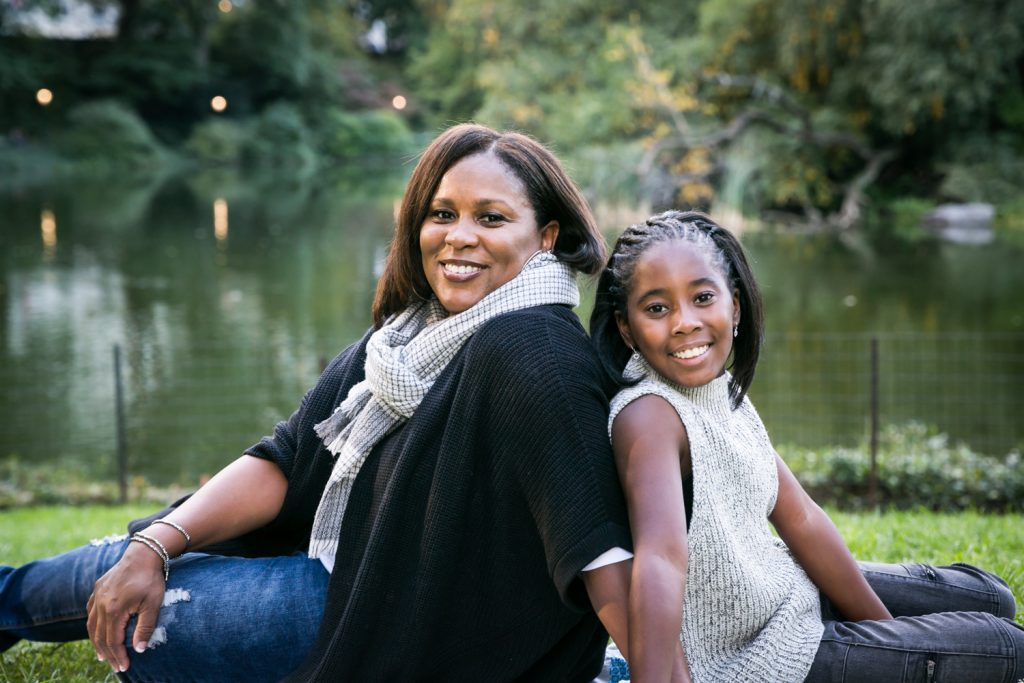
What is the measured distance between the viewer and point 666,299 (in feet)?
6.79

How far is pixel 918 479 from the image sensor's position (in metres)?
6.07

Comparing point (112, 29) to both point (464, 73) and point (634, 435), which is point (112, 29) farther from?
point (634, 435)

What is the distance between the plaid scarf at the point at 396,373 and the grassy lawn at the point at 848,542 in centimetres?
91

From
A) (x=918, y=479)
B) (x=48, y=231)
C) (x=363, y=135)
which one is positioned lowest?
(x=918, y=479)

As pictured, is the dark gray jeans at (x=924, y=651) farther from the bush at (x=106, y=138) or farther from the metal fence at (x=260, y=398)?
the bush at (x=106, y=138)

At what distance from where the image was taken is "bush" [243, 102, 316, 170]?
37.7 metres

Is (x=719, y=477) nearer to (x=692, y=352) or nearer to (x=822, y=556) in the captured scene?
(x=692, y=352)

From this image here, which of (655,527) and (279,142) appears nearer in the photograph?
(655,527)

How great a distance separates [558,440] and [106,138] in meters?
34.4

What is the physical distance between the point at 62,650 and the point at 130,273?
42.8 feet

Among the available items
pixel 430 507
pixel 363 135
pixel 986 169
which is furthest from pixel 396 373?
pixel 363 135

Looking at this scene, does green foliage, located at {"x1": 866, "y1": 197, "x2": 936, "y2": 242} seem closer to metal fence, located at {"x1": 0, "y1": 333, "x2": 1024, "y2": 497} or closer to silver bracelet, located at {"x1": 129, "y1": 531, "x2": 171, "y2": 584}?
metal fence, located at {"x1": 0, "y1": 333, "x2": 1024, "y2": 497}

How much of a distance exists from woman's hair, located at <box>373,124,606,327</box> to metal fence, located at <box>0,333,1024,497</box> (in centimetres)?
500

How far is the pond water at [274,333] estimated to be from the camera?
27.2 ft
